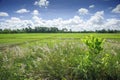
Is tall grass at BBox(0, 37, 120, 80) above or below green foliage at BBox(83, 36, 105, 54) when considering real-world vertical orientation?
below

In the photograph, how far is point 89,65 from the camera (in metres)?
4.59

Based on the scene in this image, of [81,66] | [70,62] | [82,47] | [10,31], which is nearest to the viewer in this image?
[81,66]

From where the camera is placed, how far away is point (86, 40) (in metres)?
4.67

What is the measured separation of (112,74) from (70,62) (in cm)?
113

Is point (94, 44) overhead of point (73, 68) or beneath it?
overhead

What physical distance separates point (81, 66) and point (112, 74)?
0.88 meters

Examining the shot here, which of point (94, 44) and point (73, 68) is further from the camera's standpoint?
point (73, 68)

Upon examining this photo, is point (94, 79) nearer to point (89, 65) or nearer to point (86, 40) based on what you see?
point (89, 65)

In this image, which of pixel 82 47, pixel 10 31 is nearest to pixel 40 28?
pixel 10 31

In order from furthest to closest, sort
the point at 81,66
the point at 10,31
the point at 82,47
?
the point at 10,31, the point at 82,47, the point at 81,66

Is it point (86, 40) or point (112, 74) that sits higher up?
point (86, 40)

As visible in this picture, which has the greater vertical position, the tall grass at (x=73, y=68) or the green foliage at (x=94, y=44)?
the green foliage at (x=94, y=44)

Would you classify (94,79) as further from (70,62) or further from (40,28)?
(40,28)

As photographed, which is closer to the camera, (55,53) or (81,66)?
(81,66)
